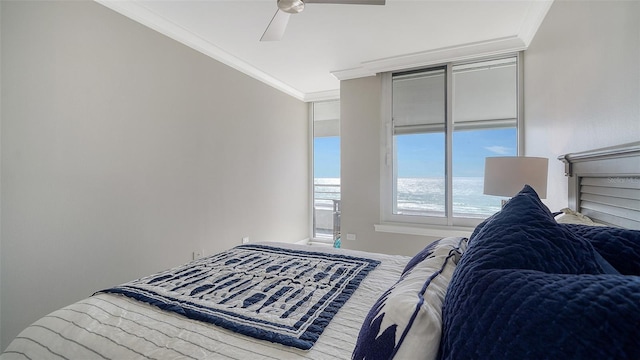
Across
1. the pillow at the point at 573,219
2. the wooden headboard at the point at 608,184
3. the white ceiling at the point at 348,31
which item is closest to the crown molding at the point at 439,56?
the white ceiling at the point at 348,31

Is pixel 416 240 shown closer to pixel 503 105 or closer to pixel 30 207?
pixel 503 105

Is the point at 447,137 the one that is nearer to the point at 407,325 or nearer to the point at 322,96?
the point at 322,96

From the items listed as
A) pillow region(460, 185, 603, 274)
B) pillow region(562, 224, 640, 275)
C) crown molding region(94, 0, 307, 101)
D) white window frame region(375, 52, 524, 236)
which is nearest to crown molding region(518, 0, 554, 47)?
white window frame region(375, 52, 524, 236)

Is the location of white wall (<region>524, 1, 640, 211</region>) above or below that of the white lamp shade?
above

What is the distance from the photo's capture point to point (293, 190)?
177 inches

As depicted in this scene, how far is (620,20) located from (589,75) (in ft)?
1.02

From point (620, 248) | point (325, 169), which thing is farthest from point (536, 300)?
point (325, 169)

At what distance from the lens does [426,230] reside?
127 inches

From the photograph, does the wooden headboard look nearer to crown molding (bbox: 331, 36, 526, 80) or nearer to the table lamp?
the table lamp

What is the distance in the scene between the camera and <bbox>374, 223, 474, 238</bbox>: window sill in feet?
10.2

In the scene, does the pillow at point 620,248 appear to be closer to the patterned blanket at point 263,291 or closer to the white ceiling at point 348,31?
the patterned blanket at point 263,291

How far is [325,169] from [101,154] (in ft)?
11.1

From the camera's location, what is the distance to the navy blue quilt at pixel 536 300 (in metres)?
0.35

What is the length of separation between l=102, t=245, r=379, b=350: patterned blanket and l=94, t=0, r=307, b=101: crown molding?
85.2 inches
